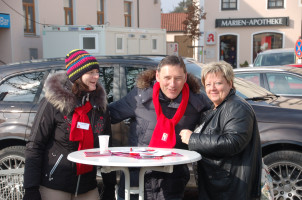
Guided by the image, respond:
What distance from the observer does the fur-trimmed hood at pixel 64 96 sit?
2.91m

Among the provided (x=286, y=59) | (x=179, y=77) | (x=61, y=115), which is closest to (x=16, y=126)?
(x=61, y=115)

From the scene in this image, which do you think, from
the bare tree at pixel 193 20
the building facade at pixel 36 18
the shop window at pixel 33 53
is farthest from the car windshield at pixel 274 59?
the bare tree at pixel 193 20

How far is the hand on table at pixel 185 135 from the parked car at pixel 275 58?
9.24 metres

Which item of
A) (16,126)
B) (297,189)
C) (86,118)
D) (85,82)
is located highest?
(85,82)

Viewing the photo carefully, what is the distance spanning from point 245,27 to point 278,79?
23.9m

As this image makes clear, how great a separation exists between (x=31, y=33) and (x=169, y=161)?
1675 cm

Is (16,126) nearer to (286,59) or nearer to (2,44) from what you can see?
(286,59)

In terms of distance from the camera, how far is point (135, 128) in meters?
3.17

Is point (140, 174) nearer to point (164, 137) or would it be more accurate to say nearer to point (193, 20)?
point (164, 137)

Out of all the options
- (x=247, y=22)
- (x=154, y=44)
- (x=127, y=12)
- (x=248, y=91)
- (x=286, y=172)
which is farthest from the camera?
(x=247, y=22)

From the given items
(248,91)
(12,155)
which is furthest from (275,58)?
(12,155)

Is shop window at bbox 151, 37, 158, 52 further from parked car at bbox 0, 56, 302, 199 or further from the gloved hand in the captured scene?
the gloved hand

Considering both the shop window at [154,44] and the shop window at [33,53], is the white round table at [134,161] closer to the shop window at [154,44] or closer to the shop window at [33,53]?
the shop window at [154,44]

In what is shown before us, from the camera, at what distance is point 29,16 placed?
58.6 feet
